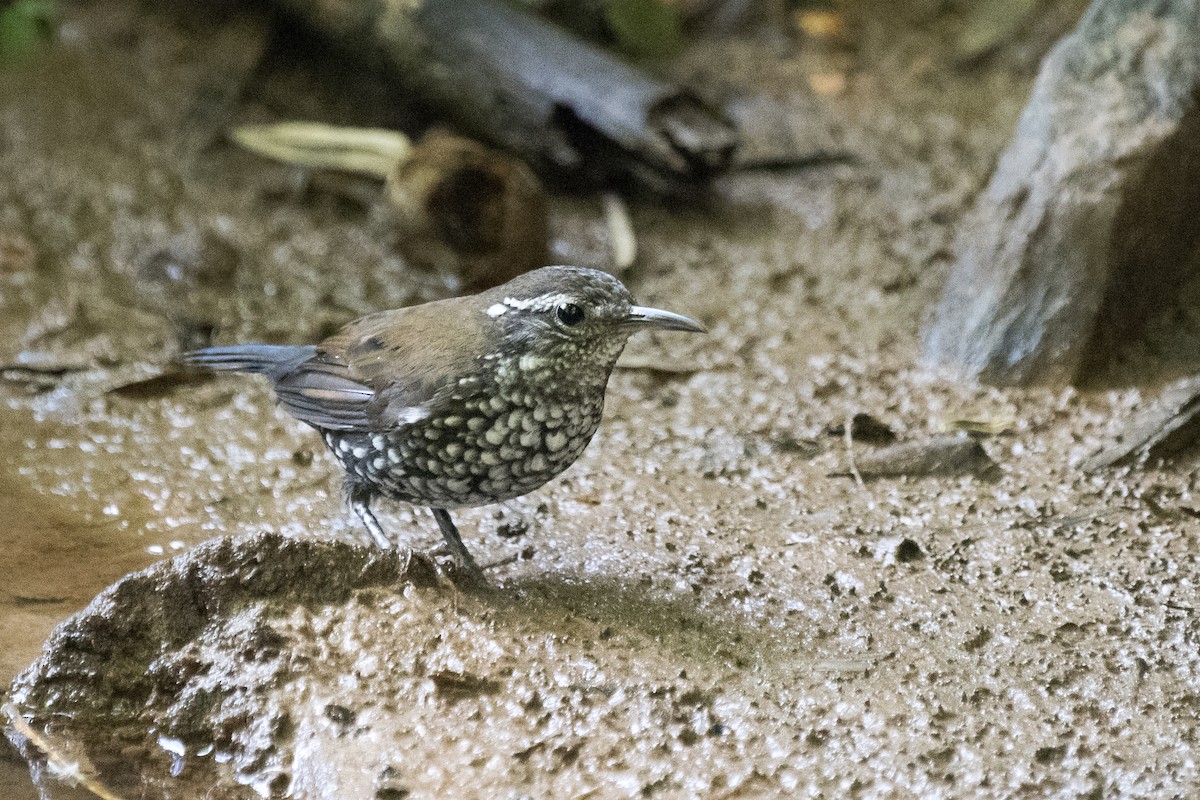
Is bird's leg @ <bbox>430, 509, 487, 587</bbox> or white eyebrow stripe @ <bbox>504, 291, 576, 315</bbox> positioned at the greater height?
white eyebrow stripe @ <bbox>504, 291, 576, 315</bbox>

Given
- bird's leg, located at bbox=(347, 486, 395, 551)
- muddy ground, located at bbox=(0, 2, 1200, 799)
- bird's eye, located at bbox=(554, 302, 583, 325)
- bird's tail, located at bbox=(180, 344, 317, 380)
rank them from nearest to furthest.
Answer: muddy ground, located at bbox=(0, 2, 1200, 799)
bird's eye, located at bbox=(554, 302, 583, 325)
bird's leg, located at bbox=(347, 486, 395, 551)
bird's tail, located at bbox=(180, 344, 317, 380)

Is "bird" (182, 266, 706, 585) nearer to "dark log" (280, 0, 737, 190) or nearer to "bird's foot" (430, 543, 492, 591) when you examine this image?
"bird's foot" (430, 543, 492, 591)

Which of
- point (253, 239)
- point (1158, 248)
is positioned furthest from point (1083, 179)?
point (253, 239)

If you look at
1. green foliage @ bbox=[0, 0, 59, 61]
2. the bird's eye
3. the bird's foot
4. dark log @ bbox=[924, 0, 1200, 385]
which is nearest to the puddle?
the bird's foot

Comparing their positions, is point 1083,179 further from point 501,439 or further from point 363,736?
point 363,736

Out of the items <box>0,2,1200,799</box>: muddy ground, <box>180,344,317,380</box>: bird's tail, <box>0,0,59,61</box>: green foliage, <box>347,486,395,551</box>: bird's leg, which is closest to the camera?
<box>0,2,1200,799</box>: muddy ground

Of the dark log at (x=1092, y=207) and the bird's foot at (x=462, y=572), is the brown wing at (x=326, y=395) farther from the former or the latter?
the dark log at (x=1092, y=207)

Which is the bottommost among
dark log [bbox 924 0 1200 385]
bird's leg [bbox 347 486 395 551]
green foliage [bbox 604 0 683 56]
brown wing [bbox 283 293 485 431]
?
bird's leg [bbox 347 486 395 551]
